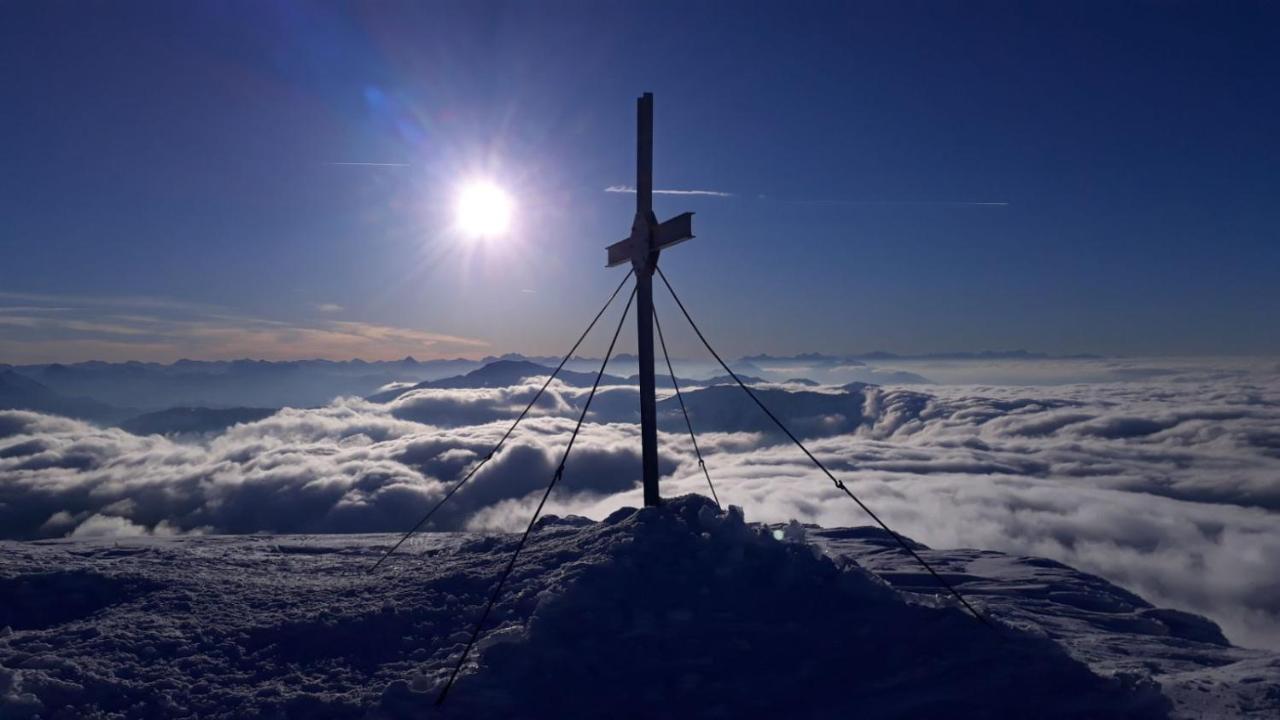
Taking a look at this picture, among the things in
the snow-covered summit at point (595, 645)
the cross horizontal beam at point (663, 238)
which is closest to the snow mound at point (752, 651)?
the snow-covered summit at point (595, 645)

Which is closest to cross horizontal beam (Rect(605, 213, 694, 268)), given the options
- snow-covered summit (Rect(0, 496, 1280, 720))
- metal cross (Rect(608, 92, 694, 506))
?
metal cross (Rect(608, 92, 694, 506))

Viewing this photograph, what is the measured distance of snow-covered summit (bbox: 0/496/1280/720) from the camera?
7.54m

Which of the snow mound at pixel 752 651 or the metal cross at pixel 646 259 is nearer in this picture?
the snow mound at pixel 752 651

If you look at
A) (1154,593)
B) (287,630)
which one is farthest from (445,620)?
(1154,593)

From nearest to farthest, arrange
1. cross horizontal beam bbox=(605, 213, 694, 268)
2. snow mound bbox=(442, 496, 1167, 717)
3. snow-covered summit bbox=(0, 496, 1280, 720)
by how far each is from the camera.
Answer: snow mound bbox=(442, 496, 1167, 717)
snow-covered summit bbox=(0, 496, 1280, 720)
cross horizontal beam bbox=(605, 213, 694, 268)

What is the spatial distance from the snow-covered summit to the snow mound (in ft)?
0.08

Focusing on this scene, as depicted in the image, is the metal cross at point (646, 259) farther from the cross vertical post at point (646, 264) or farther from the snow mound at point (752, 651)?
the snow mound at point (752, 651)

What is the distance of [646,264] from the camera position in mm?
11047

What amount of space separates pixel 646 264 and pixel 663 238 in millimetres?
597

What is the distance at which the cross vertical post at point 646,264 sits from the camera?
36.2 ft

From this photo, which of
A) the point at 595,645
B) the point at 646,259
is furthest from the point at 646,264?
the point at 595,645

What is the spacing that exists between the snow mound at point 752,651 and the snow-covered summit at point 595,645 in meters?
0.03

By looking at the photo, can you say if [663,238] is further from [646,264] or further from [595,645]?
[595,645]

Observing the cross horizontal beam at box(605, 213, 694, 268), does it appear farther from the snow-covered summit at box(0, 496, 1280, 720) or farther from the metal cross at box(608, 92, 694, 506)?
the snow-covered summit at box(0, 496, 1280, 720)
